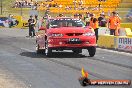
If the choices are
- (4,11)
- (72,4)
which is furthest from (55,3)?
(4,11)

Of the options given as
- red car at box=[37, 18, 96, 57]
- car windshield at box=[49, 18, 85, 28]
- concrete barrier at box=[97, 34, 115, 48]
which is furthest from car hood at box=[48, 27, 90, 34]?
concrete barrier at box=[97, 34, 115, 48]

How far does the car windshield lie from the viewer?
60.1ft

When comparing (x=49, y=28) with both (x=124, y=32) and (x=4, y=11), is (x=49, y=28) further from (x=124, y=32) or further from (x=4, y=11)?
(x=4, y=11)

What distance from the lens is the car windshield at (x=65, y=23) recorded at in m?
18.3

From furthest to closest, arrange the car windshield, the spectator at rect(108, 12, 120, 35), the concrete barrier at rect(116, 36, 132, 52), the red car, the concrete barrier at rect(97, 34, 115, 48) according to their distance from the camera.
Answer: the spectator at rect(108, 12, 120, 35) → the concrete barrier at rect(97, 34, 115, 48) → the concrete barrier at rect(116, 36, 132, 52) → the car windshield → the red car

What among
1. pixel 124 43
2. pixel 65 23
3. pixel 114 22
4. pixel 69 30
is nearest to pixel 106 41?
pixel 114 22

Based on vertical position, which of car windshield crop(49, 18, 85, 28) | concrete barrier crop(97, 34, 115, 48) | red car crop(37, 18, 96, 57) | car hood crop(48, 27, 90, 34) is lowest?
concrete barrier crop(97, 34, 115, 48)

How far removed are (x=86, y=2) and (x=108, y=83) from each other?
181 feet

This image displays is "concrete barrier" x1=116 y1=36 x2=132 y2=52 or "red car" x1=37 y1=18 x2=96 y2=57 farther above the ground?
"red car" x1=37 y1=18 x2=96 y2=57

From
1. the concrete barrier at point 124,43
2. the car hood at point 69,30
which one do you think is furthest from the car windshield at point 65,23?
the concrete barrier at point 124,43

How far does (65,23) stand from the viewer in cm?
1848

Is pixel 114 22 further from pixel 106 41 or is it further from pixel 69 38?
pixel 69 38

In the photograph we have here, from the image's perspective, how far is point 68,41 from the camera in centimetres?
1745

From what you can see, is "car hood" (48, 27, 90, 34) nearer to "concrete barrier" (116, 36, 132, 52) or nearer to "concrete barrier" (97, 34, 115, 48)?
"concrete barrier" (116, 36, 132, 52)
